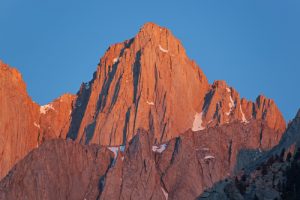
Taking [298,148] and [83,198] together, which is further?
[83,198]

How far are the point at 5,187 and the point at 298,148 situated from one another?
342ft

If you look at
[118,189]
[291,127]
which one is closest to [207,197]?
[291,127]

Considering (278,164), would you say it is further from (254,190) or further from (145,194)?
(145,194)

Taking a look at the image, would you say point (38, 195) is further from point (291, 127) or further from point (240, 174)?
point (240, 174)

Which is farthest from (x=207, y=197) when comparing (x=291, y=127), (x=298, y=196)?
(x=291, y=127)

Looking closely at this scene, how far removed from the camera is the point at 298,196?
301 ft

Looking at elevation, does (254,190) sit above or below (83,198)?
below

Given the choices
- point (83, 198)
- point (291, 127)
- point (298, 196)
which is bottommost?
point (298, 196)

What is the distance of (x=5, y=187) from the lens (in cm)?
19912

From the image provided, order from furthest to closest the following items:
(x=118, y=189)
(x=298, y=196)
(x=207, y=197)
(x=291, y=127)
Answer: (x=118, y=189)
(x=291, y=127)
(x=207, y=197)
(x=298, y=196)

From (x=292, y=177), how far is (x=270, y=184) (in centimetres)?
179

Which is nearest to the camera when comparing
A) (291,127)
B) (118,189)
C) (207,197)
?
(207,197)

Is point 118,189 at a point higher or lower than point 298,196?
higher

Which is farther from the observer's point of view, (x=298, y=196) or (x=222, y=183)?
(x=222, y=183)
